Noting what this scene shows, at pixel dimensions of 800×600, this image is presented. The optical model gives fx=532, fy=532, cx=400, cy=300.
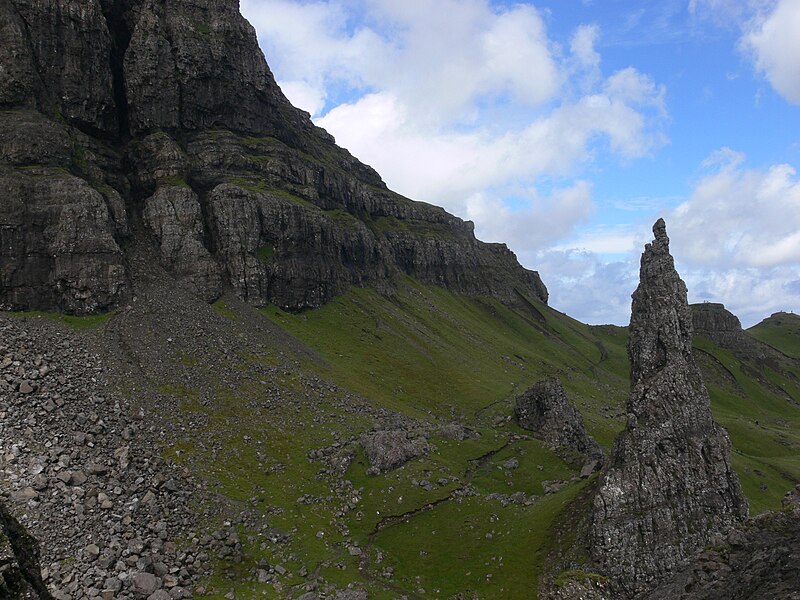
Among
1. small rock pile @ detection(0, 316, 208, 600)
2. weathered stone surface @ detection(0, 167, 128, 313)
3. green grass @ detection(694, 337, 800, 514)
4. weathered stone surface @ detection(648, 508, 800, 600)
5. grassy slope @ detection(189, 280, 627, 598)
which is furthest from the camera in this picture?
green grass @ detection(694, 337, 800, 514)

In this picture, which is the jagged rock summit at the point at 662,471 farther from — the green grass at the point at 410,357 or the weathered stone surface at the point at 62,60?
A: the weathered stone surface at the point at 62,60

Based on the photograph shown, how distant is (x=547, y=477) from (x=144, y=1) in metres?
153

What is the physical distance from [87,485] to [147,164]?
9618cm

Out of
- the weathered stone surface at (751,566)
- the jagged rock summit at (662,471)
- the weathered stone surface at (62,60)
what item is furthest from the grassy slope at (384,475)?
the weathered stone surface at (62,60)

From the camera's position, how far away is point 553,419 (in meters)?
104

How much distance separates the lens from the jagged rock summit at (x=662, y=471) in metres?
53.6

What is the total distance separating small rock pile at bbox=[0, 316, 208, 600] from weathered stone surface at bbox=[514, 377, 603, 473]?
64.3 metres

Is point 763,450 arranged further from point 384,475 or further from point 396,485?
point 384,475

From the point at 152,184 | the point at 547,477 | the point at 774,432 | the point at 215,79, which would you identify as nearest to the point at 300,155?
the point at 215,79

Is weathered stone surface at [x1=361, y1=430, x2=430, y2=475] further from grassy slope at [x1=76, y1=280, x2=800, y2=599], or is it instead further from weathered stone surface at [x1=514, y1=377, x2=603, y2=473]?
weathered stone surface at [x1=514, y1=377, x2=603, y2=473]

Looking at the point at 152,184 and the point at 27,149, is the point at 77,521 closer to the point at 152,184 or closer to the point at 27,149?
the point at 27,149

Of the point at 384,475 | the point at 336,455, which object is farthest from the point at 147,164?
the point at 384,475

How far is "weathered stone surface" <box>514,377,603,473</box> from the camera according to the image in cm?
10106

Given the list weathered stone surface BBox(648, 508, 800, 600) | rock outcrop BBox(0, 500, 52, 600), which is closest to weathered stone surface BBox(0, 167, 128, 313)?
rock outcrop BBox(0, 500, 52, 600)
